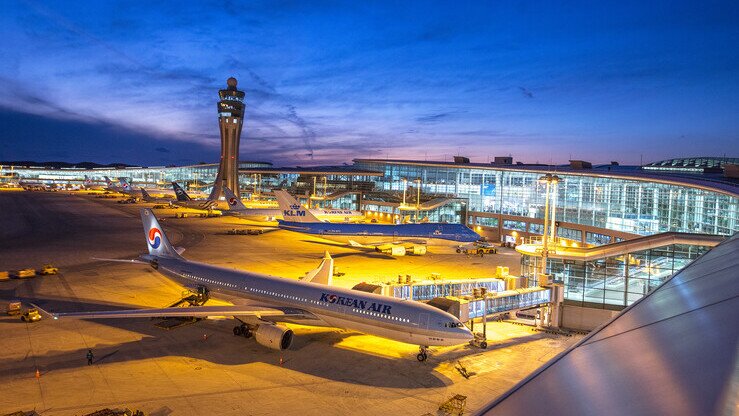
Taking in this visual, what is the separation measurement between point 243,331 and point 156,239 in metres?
13.8

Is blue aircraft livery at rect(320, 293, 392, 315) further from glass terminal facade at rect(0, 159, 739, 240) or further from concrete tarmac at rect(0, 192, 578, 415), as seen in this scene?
glass terminal facade at rect(0, 159, 739, 240)

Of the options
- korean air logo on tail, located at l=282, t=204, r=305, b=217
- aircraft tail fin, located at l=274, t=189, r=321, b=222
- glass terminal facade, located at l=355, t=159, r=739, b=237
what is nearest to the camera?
glass terminal facade, located at l=355, t=159, r=739, b=237

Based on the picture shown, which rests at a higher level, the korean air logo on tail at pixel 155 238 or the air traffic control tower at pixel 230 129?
the air traffic control tower at pixel 230 129

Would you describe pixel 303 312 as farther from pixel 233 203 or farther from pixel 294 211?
pixel 233 203

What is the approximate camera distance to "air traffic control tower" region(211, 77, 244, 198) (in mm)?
154750

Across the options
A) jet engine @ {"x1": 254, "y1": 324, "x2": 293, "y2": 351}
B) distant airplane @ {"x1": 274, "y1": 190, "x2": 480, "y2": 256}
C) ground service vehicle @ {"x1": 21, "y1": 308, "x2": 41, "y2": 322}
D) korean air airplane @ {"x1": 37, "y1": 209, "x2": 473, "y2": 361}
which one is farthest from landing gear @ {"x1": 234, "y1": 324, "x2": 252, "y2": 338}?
distant airplane @ {"x1": 274, "y1": 190, "x2": 480, "y2": 256}

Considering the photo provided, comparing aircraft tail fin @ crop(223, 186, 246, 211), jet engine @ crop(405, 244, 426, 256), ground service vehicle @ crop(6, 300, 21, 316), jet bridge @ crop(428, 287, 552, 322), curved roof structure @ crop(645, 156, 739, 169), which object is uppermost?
curved roof structure @ crop(645, 156, 739, 169)

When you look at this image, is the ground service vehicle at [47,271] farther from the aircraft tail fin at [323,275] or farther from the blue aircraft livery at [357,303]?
the blue aircraft livery at [357,303]

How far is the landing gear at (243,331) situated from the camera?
30.8m

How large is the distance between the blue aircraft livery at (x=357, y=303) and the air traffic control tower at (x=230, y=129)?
133234mm

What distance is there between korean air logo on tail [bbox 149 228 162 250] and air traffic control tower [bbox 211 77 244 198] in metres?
119

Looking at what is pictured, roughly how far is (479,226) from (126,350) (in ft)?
268

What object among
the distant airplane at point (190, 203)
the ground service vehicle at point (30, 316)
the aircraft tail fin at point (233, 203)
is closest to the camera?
the ground service vehicle at point (30, 316)

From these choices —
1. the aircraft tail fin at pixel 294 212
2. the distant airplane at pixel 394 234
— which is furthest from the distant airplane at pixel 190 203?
the distant airplane at pixel 394 234
